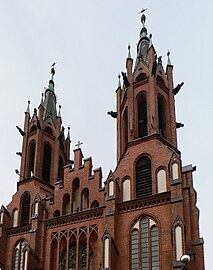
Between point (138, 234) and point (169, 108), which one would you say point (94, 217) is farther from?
point (169, 108)

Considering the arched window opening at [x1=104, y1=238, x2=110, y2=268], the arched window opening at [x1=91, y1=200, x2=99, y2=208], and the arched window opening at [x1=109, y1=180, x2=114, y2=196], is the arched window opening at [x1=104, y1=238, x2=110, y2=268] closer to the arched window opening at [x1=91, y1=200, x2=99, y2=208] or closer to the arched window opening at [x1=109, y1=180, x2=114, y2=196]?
the arched window opening at [x1=109, y1=180, x2=114, y2=196]

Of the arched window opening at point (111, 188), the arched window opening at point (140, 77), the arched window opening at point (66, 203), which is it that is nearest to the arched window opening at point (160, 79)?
the arched window opening at point (140, 77)

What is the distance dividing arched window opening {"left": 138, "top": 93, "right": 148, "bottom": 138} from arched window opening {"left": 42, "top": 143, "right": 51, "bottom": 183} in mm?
10176

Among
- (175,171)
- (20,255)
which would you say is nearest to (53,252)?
(20,255)

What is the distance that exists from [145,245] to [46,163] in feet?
52.2

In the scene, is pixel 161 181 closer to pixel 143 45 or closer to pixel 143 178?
pixel 143 178

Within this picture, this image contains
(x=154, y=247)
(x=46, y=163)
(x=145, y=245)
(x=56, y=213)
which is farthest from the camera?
(x=46, y=163)

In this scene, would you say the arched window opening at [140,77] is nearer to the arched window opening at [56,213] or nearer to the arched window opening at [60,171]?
the arched window opening at [60,171]

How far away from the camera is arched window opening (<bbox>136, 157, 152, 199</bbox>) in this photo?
3350 cm

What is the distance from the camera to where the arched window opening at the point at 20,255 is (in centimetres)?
3488

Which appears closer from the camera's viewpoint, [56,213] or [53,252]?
[53,252]

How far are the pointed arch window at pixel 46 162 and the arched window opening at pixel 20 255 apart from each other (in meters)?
7.16

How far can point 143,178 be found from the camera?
3425 cm

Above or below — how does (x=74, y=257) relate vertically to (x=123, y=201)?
below
